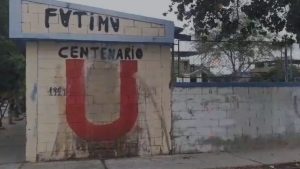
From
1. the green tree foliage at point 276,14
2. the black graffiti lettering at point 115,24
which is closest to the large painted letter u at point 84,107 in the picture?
the black graffiti lettering at point 115,24

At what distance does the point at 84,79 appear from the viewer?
39.5 ft

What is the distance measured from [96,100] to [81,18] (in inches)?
77.8

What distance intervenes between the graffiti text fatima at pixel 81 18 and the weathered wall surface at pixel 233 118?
231 centimetres

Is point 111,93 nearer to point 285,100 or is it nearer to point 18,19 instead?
point 18,19

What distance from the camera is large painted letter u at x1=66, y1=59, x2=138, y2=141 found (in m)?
12.0

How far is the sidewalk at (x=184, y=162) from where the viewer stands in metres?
11.0

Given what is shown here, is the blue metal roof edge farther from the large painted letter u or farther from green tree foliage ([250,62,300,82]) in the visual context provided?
green tree foliage ([250,62,300,82])

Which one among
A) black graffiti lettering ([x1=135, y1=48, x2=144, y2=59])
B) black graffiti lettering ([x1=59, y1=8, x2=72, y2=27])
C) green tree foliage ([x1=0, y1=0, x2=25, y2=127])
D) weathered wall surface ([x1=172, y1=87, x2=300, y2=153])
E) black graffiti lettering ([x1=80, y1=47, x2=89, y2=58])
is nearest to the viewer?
black graffiti lettering ([x1=59, y1=8, x2=72, y2=27])

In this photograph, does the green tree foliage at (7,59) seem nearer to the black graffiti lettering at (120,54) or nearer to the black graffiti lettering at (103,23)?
the black graffiti lettering at (103,23)

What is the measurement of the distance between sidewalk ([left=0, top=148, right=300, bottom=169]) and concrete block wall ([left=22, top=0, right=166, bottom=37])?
9.94ft

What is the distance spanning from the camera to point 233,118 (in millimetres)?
13258

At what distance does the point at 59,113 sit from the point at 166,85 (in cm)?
274

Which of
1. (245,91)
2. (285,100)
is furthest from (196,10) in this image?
(285,100)

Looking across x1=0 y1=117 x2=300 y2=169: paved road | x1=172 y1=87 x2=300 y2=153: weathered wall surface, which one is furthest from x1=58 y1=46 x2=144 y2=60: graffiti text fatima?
x1=0 y1=117 x2=300 y2=169: paved road
